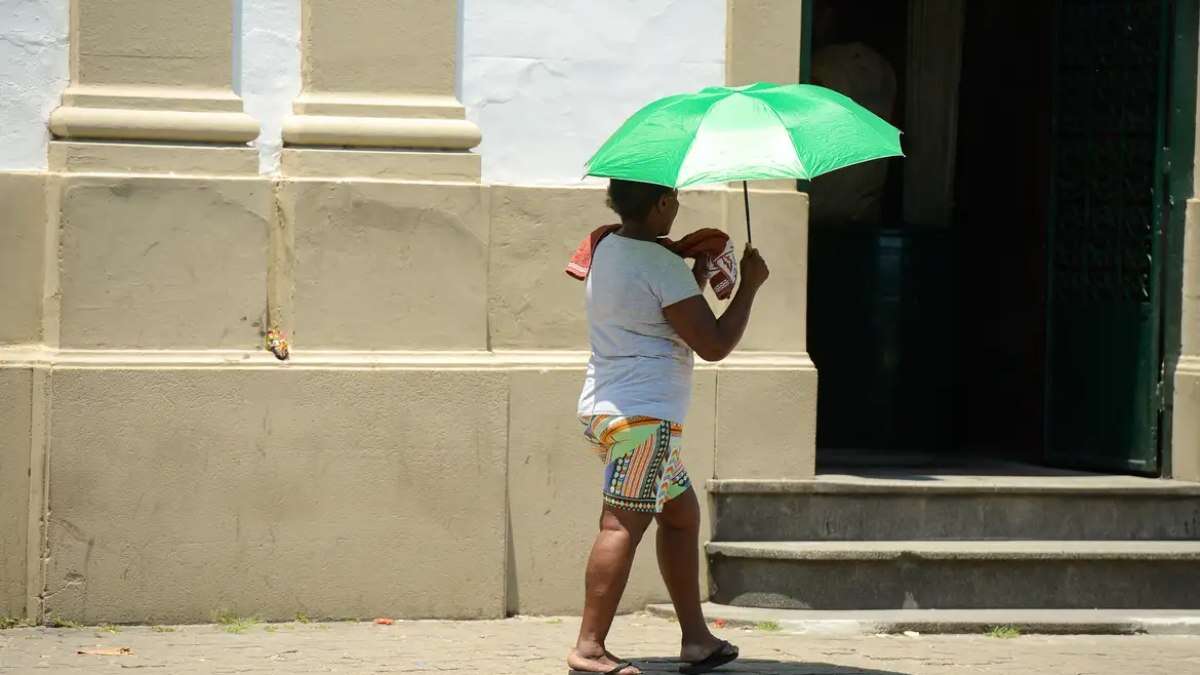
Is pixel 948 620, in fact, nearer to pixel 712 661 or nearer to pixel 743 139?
pixel 712 661

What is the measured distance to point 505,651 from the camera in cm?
634

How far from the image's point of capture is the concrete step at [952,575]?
7027 mm

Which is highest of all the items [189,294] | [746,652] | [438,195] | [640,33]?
[640,33]

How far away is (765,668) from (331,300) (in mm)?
2214

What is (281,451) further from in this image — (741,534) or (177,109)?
(741,534)

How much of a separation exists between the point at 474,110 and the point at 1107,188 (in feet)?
10.4

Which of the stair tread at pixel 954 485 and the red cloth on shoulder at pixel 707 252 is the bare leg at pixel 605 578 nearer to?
the red cloth on shoulder at pixel 707 252

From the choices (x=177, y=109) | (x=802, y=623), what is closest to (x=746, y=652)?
(x=802, y=623)

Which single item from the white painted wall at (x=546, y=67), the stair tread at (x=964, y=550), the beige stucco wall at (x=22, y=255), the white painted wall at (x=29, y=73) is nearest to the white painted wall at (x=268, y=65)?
the white painted wall at (x=546, y=67)

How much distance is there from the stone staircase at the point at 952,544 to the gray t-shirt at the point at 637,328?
67.0 inches

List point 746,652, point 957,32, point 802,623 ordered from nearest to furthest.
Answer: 1. point 746,652
2. point 802,623
3. point 957,32

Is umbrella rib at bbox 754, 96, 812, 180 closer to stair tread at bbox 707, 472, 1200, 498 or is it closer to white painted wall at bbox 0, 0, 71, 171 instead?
stair tread at bbox 707, 472, 1200, 498

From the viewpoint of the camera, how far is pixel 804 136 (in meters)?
Answer: 5.23

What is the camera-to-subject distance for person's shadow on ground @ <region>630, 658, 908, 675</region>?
19.6 ft
